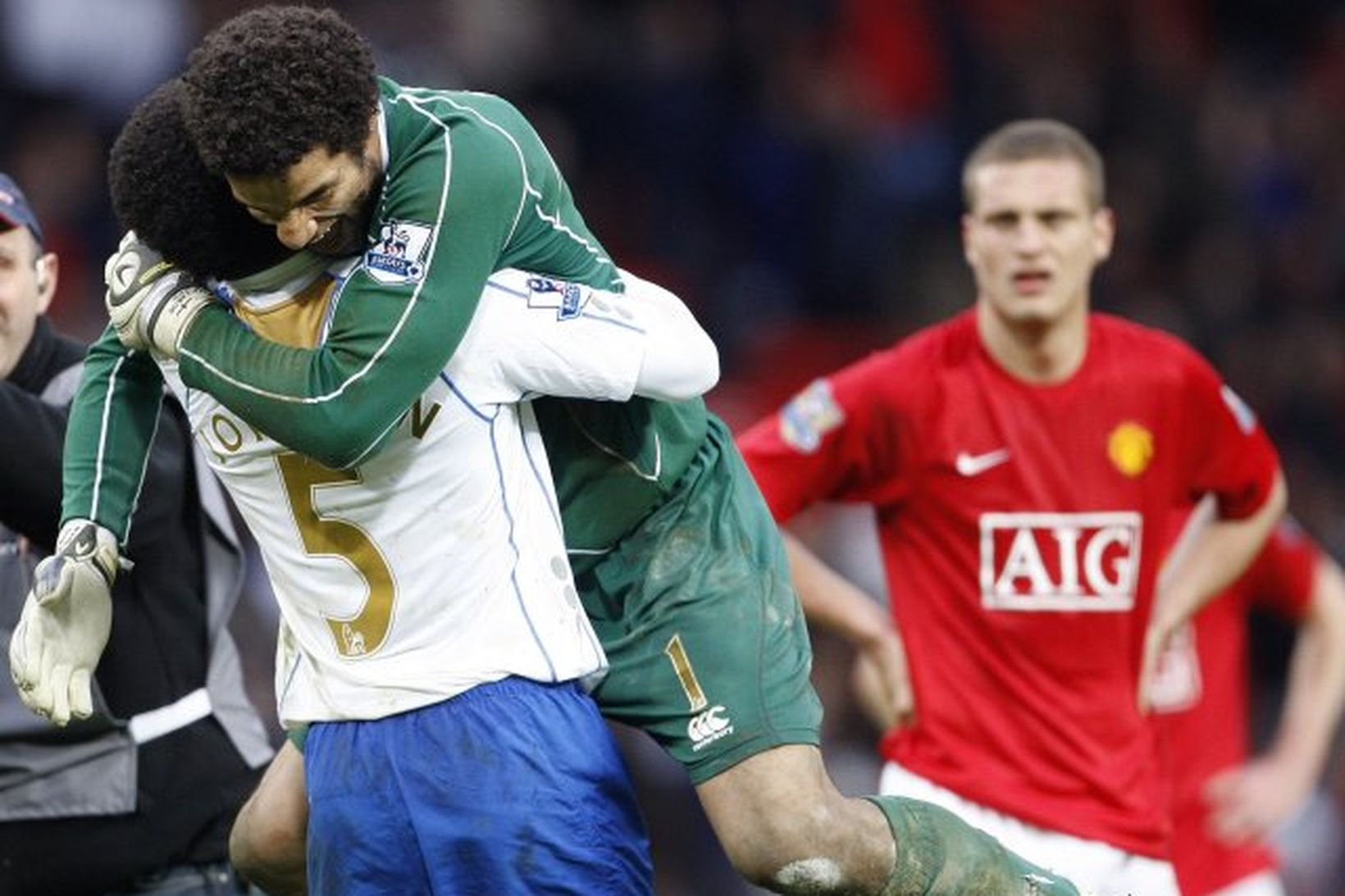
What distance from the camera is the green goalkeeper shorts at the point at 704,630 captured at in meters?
4.45

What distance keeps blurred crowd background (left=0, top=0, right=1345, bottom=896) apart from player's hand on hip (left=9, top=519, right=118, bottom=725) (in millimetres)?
6299

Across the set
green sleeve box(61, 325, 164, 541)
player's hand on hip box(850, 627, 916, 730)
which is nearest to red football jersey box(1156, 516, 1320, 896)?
player's hand on hip box(850, 627, 916, 730)

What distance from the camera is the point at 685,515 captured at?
4.57 metres

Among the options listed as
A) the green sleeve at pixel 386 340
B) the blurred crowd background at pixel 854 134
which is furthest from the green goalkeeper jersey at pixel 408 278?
the blurred crowd background at pixel 854 134

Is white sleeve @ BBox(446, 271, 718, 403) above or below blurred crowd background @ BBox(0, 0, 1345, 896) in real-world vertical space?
above

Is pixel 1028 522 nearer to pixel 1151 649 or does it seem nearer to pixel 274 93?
pixel 1151 649

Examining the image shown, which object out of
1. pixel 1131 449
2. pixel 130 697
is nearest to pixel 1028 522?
pixel 1131 449

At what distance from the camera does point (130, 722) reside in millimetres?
4969

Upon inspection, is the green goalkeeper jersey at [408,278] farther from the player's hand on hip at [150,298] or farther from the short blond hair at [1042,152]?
the short blond hair at [1042,152]

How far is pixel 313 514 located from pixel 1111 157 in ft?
25.8

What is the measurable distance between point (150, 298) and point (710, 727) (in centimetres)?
122

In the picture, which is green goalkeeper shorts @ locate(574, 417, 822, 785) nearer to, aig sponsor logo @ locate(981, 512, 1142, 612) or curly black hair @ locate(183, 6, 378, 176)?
curly black hair @ locate(183, 6, 378, 176)

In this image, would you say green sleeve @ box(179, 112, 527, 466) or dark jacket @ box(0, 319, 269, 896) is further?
dark jacket @ box(0, 319, 269, 896)

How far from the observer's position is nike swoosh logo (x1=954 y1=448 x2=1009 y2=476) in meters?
5.98
